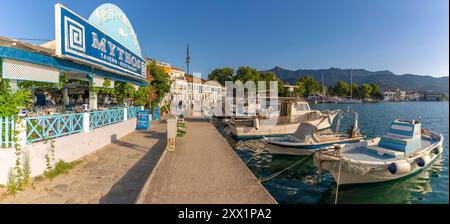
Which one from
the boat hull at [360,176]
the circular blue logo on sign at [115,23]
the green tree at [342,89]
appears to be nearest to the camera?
the boat hull at [360,176]

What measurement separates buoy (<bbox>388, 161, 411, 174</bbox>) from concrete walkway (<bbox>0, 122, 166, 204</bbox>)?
876 cm

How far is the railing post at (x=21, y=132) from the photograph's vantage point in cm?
608

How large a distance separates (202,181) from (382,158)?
A: 7.62 metres

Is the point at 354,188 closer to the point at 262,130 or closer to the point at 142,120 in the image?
the point at 262,130

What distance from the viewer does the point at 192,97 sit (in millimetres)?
53750

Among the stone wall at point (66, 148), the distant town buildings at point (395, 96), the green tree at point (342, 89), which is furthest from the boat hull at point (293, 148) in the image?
the distant town buildings at point (395, 96)

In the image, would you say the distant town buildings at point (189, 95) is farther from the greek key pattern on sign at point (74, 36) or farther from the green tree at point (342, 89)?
the green tree at point (342, 89)

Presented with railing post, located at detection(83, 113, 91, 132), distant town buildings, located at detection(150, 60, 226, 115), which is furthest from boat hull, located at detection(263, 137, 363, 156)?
distant town buildings, located at detection(150, 60, 226, 115)

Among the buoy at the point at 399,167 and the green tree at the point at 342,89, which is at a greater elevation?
the green tree at the point at 342,89

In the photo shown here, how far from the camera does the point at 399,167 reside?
830 cm

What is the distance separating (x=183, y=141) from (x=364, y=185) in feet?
28.7

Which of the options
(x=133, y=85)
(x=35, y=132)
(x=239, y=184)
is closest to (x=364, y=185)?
(x=239, y=184)

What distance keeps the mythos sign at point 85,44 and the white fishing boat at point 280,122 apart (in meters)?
10.4

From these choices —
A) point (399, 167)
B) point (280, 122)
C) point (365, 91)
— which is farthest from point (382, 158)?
point (365, 91)
